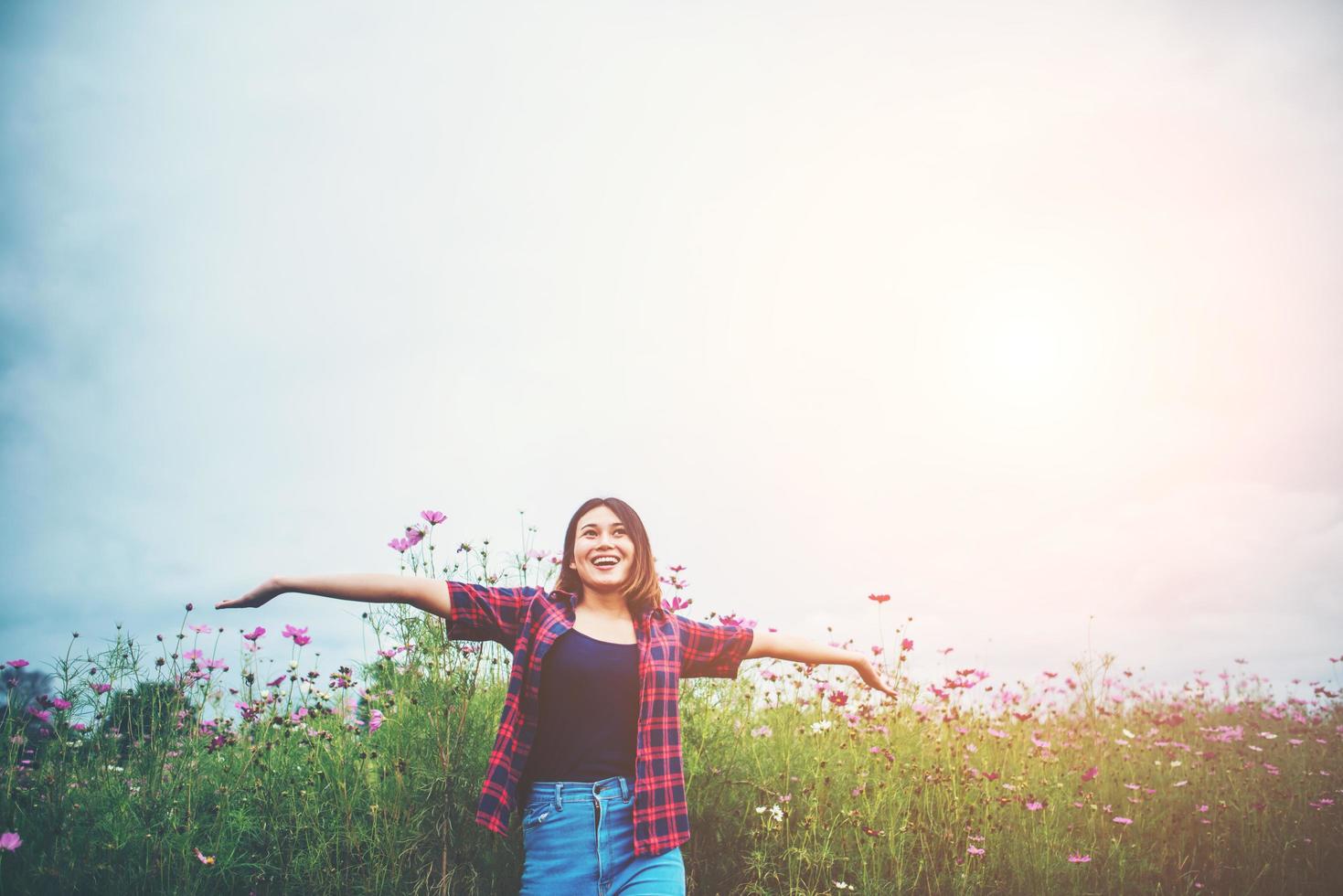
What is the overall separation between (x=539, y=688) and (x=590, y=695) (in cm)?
19

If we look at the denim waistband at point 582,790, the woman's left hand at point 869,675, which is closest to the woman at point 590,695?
the denim waistband at point 582,790

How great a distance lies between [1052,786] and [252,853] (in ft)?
17.2

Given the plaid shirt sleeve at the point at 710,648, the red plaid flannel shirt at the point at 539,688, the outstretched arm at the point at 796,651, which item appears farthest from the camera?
the outstretched arm at the point at 796,651

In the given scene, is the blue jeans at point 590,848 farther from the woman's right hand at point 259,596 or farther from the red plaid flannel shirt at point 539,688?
the woman's right hand at point 259,596

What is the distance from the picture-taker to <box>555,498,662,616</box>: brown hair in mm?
3303

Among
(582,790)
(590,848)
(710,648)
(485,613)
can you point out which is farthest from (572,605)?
(590,848)

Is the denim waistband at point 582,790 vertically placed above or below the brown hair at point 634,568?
below

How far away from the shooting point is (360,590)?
295cm

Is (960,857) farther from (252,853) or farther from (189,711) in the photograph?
(189,711)

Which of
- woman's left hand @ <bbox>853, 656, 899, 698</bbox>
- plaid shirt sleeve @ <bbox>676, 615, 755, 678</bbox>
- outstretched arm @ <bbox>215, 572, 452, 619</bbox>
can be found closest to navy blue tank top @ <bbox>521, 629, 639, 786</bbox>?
plaid shirt sleeve @ <bbox>676, 615, 755, 678</bbox>

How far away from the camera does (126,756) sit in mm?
3982

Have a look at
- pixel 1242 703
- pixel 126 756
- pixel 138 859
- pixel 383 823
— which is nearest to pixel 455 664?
pixel 383 823

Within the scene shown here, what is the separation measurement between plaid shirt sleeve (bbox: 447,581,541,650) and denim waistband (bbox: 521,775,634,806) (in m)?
0.57

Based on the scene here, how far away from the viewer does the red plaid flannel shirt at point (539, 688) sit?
111 inches
